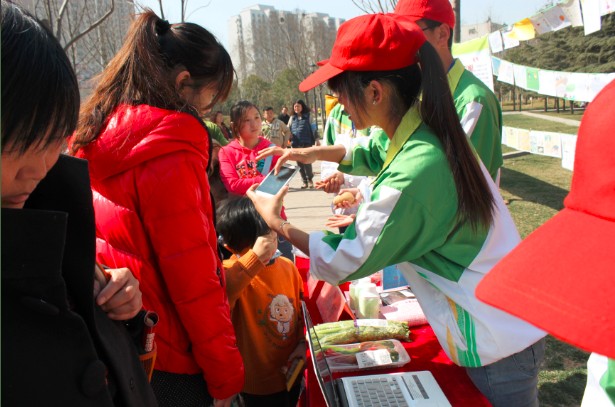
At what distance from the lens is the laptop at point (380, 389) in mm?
1427

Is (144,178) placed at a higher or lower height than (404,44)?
lower

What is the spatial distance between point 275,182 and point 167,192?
593 mm

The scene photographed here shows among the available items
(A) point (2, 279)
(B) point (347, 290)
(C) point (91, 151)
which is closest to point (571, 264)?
(A) point (2, 279)

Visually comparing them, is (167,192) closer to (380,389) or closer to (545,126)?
(380,389)

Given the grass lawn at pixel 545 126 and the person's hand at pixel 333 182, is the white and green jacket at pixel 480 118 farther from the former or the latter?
the grass lawn at pixel 545 126

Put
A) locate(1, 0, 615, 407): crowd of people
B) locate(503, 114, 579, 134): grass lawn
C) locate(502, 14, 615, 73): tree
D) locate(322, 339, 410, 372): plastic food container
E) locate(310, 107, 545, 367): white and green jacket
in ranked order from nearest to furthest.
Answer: locate(1, 0, 615, 407): crowd of people
locate(310, 107, 545, 367): white and green jacket
locate(322, 339, 410, 372): plastic food container
locate(503, 114, 579, 134): grass lawn
locate(502, 14, 615, 73): tree

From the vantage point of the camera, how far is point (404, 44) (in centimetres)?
147

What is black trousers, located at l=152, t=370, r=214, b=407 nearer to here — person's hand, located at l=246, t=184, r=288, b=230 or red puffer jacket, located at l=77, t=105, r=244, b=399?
red puffer jacket, located at l=77, t=105, r=244, b=399

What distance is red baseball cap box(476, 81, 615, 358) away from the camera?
0.61m

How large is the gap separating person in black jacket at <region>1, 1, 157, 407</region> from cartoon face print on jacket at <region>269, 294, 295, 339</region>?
1240 mm

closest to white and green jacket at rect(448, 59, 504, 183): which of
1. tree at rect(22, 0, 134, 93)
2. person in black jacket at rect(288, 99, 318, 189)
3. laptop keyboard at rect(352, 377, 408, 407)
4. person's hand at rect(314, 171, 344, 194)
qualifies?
person's hand at rect(314, 171, 344, 194)

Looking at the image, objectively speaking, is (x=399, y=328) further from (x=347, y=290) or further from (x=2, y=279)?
(x=2, y=279)

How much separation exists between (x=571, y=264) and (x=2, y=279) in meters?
0.83

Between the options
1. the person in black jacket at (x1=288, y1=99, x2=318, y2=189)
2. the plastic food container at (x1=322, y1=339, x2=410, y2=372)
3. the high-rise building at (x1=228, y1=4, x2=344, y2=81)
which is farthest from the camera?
the high-rise building at (x1=228, y1=4, x2=344, y2=81)
